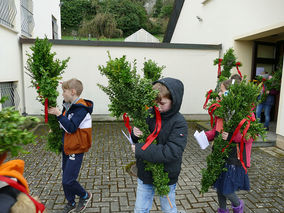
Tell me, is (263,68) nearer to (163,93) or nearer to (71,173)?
(163,93)

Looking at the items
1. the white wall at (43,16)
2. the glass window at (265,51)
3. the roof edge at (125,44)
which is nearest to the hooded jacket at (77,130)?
the roof edge at (125,44)

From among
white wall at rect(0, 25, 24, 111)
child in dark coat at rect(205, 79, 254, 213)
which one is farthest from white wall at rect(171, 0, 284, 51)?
white wall at rect(0, 25, 24, 111)

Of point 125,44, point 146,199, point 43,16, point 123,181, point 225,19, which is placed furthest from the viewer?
point 43,16

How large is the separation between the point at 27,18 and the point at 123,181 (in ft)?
29.7

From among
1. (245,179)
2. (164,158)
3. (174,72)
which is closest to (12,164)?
(164,158)

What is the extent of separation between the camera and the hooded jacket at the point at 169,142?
206 centimetres

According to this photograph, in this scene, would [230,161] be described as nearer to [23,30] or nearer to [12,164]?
[12,164]

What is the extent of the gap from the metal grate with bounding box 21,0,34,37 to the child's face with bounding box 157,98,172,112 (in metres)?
8.93

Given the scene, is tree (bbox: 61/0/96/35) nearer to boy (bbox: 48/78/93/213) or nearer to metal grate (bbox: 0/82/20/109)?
metal grate (bbox: 0/82/20/109)

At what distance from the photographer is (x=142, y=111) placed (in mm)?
1988

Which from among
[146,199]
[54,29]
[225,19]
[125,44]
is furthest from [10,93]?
[54,29]

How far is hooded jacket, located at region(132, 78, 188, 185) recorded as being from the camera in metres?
2.06

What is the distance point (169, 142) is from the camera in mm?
2135

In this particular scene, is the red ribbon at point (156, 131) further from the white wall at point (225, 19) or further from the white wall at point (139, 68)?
the white wall at point (139, 68)
